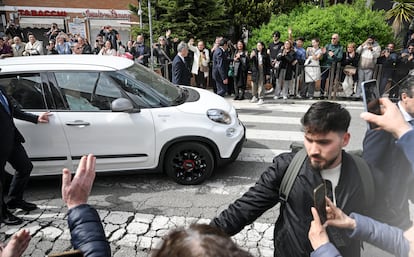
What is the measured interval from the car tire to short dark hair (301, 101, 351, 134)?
9.34ft

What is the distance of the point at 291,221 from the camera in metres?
1.92

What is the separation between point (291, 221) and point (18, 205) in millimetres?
3394

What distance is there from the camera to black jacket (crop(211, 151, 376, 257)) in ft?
5.95

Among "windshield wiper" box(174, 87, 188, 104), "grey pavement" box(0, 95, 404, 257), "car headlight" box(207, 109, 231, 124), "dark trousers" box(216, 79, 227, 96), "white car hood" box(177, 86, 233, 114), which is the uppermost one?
"windshield wiper" box(174, 87, 188, 104)

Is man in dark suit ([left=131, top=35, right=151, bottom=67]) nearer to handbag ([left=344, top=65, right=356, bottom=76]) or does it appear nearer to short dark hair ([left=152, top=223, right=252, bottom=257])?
handbag ([left=344, top=65, right=356, bottom=76])

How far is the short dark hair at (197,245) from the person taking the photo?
3.26ft

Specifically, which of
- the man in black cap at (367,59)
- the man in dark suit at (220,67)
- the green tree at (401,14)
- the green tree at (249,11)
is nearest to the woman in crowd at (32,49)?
the man in dark suit at (220,67)

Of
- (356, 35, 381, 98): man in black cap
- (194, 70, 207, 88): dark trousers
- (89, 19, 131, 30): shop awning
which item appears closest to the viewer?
(356, 35, 381, 98): man in black cap

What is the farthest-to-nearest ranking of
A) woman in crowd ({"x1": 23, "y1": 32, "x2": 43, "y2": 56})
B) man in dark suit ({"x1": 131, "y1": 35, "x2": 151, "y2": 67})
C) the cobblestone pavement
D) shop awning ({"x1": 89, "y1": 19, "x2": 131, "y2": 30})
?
1. shop awning ({"x1": 89, "y1": 19, "x2": 131, "y2": 30})
2. woman in crowd ({"x1": 23, "y1": 32, "x2": 43, "y2": 56})
3. man in dark suit ({"x1": 131, "y1": 35, "x2": 151, "y2": 67})
4. the cobblestone pavement

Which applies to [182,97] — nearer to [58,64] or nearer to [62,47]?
[58,64]

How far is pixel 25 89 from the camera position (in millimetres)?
4352

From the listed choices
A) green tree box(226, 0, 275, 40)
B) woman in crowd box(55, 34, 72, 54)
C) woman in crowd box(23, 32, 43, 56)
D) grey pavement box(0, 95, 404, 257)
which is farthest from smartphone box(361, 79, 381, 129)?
green tree box(226, 0, 275, 40)

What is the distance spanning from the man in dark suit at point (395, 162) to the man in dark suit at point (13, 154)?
10.7ft

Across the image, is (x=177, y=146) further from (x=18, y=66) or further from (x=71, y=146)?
(x=18, y=66)
